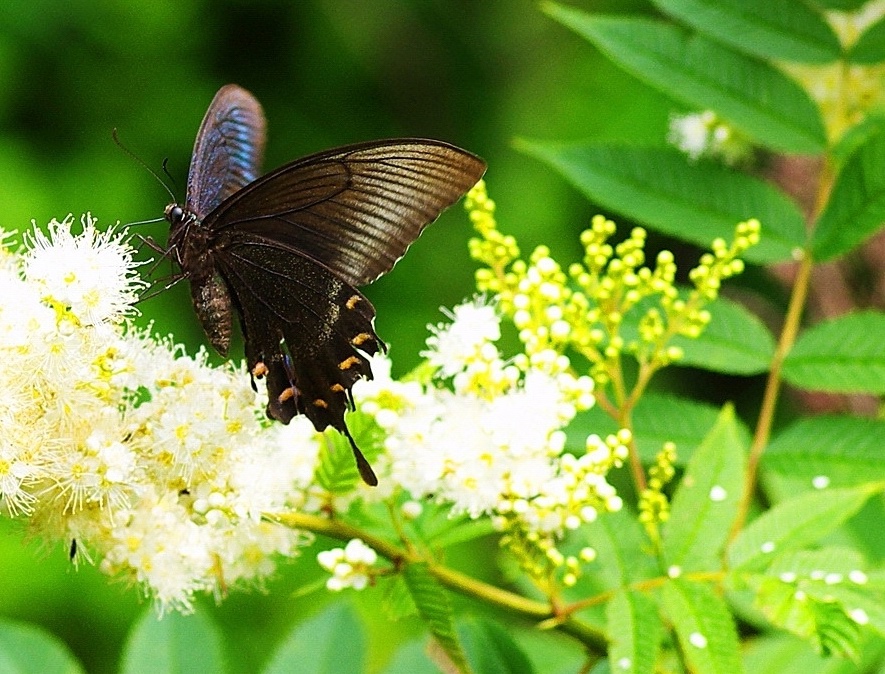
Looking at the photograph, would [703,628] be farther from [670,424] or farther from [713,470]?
[670,424]

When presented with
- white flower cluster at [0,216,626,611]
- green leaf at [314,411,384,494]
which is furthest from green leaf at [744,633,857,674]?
green leaf at [314,411,384,494]

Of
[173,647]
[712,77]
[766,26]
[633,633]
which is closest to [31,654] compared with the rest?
A: [173,647]

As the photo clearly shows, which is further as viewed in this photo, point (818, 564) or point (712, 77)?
point (712, 77)

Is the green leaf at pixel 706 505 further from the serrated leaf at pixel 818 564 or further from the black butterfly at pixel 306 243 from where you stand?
the black butterfly at pixel 306 243

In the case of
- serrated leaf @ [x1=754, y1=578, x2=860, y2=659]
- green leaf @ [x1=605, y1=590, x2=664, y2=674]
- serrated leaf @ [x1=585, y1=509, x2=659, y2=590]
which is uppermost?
serrated leaf @ [x1=585, y1=509, x2=659, y2=590]

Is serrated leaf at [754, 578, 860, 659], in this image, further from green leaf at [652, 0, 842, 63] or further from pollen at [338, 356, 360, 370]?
green leaf at [652, 0, 842, 63]

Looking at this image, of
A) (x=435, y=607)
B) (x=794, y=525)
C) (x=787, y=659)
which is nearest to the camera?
(x=435, y=607)
